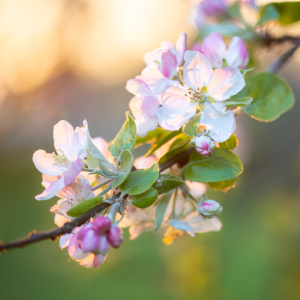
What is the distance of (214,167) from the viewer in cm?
62

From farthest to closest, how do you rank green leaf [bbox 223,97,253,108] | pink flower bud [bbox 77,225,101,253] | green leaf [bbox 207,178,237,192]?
green leaf [bbox 207,178,237,192], green leaf [bbox 223,97,253,108], pink flower bud [bbox 77,225,101,253]

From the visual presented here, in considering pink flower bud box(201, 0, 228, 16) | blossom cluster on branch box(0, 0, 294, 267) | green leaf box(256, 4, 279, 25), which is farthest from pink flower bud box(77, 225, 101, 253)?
pink flower bud box(201, 0, 228, 16)

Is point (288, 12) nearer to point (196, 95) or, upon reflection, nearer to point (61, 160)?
point (196, 95)

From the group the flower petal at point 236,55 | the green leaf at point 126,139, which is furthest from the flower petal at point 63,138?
the flower petal at point 236,55

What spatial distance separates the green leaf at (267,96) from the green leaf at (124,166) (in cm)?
39

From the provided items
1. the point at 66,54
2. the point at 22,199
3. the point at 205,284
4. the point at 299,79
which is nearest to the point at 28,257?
the point at 22,199

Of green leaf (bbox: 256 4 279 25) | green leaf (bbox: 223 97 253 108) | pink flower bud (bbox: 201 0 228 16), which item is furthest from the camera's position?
pink flower bud (bbox: 201 0 228 16)

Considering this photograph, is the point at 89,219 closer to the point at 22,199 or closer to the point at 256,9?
the point at 256,9

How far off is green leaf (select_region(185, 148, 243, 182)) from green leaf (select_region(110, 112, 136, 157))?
15cm

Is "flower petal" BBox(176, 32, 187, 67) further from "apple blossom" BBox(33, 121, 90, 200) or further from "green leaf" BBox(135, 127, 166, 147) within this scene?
"apple blossom" BBox(33, 121, 90, 200)

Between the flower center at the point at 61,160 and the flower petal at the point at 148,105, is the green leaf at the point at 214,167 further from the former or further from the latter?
the flower center at the point at 61,160

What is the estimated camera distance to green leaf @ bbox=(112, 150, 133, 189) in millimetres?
567

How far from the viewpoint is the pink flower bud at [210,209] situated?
62cm

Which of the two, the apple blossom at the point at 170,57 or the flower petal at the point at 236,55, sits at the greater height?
Result: the apple blossom at the point at 170,57
